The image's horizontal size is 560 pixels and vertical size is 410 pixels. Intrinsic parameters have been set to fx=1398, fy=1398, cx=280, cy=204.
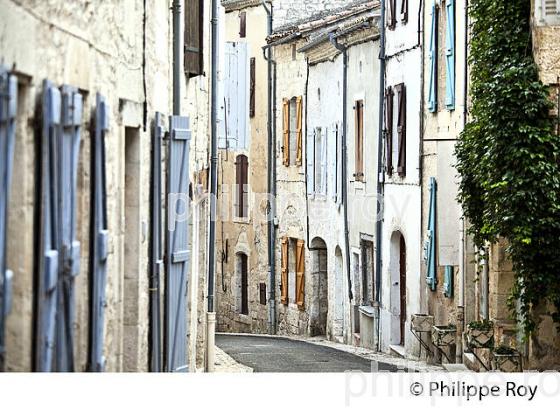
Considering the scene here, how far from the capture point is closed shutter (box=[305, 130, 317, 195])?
21.8 m

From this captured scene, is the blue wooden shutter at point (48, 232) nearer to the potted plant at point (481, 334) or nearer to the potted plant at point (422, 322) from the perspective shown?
the potted plant at point (481, 334)

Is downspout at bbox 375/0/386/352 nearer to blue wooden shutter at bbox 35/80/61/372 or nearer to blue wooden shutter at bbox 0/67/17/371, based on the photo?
blue wooden shutter at bbox 35/80/61/372

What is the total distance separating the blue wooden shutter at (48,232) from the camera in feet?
18.5

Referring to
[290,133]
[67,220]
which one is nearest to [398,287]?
[290,133]

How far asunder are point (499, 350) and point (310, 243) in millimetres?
10362

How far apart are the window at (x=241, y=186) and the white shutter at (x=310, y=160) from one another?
313cm

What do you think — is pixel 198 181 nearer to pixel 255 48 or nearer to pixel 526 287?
pixel 526 287

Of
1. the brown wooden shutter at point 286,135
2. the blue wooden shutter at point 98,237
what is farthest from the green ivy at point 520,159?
the brown wooden shutter at point 286,135

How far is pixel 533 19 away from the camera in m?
10.7

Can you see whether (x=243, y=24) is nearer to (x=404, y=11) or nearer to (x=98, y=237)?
(x=404, y=11)

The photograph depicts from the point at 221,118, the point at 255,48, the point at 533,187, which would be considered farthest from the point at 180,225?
the point at 255,48

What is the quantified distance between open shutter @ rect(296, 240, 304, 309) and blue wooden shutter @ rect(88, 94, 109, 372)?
49.8 ft

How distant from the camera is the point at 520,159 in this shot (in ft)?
34.4

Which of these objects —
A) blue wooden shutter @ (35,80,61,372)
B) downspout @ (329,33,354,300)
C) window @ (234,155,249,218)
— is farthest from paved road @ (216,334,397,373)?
blue wooden shutter @ (35,80,61,372)
